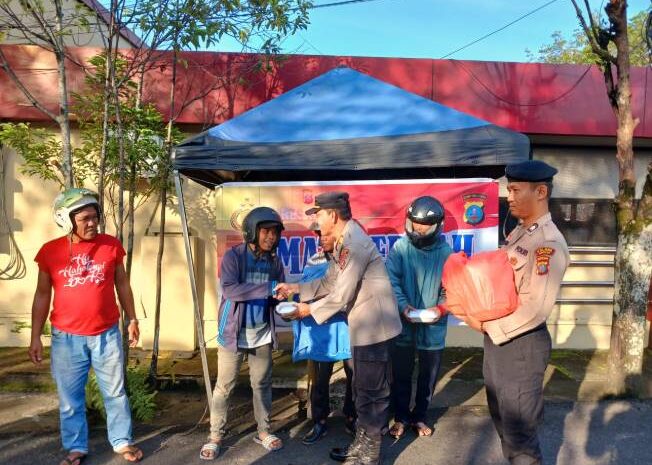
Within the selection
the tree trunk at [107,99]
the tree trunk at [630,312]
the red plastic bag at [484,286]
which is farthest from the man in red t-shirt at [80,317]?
the tree trunk at [630,312]

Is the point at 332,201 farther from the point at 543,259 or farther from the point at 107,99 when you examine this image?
the point at 107,99

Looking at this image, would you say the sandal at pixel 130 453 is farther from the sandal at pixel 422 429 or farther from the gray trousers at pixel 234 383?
the sandal at pixel 422 429

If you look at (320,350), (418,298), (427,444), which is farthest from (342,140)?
(427,444)

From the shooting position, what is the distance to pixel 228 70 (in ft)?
19.3

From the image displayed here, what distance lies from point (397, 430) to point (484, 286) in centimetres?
190

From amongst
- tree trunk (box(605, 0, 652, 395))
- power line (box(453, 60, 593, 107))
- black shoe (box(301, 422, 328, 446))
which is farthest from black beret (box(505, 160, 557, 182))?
power line (box(453, 60, 593, 107))

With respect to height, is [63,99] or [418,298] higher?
[63,99]

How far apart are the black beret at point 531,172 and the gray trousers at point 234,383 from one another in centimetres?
202

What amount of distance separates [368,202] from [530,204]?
2.22m

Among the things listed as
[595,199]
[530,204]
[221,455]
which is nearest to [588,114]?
[595,199]

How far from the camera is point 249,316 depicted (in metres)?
3.43

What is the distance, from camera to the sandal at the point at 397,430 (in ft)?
12.2

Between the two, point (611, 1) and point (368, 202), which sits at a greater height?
point (611, 1)

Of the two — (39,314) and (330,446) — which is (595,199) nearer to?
(330,446)
